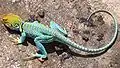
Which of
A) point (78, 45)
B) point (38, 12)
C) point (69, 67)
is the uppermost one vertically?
point (38, 12)

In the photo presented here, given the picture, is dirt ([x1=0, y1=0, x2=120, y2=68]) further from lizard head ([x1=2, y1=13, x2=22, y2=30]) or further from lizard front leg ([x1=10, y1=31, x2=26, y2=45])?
lizard head ([x1=2, y1=13, x2=22, y2=30])

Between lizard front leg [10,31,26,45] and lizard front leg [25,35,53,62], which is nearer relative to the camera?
lizard front leg [25,35,53,62]

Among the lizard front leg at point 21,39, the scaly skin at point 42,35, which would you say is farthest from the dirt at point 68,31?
the scaly skin at point 42,35

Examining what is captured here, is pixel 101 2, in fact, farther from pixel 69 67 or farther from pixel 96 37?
pixel 69 67

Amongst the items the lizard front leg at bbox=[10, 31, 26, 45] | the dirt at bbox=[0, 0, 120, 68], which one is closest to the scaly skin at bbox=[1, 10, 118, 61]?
the lizard front leg at bbox=[10, 31, 26, 45]

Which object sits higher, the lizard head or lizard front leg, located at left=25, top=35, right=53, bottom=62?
the lizard head

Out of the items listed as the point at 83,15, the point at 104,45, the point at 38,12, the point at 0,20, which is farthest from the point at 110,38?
the point at 0,20
